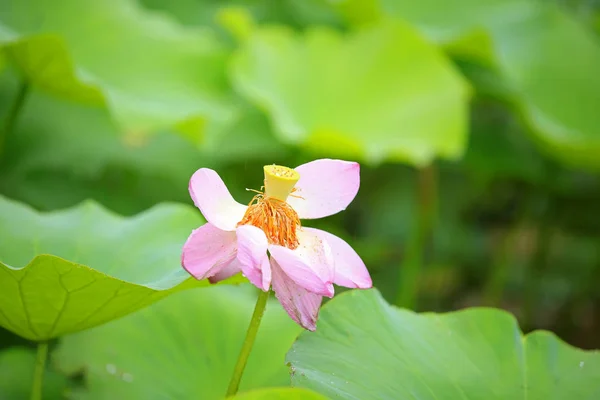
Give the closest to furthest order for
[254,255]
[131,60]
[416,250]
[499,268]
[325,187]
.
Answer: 1. [254,255]
2. [325,187]
3. [131,60]
4. [416,250]
5. [499,268]

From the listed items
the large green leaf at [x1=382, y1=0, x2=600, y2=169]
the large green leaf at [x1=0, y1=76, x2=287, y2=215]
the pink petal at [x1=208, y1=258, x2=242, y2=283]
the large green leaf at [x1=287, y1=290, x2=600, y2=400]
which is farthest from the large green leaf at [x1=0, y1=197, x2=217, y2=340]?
the large green leaf at [x1=382, y1=0, x2=600, y2=169]

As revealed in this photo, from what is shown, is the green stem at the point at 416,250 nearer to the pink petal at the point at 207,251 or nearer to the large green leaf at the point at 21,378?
the large green leaf at the point at 21,378

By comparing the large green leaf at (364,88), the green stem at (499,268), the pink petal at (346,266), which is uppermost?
the pink petal at (346,266)

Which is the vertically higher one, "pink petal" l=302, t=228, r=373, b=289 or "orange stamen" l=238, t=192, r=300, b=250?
"orange stamen" l=238, t=192, r=300, b=250

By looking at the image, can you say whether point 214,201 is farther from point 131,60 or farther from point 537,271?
point 537,271

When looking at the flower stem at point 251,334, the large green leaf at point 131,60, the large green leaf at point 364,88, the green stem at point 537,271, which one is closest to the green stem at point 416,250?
the large green leaf at point 364,88

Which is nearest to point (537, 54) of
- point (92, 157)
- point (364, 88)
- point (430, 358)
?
point (364, 88)

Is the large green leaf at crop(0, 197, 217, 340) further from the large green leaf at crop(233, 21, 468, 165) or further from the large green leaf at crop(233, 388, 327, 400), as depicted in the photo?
the large green leaf at crop(233, 21, 468, 165)
